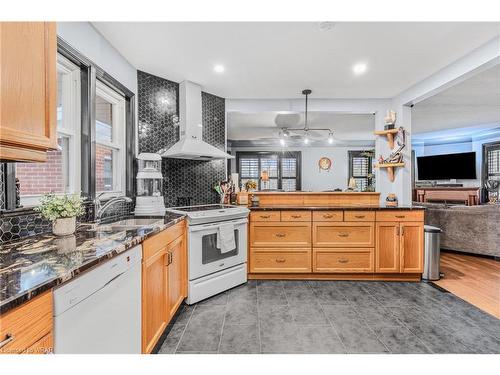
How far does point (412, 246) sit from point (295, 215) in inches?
57.2

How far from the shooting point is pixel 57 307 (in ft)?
2.76

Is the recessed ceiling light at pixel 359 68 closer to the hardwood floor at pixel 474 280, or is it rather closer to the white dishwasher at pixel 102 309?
the hardwood floor at pixel 474 280

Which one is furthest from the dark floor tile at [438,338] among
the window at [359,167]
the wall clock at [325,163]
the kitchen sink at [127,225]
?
the window at [359,167]

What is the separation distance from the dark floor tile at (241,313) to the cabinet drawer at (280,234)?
780 mm

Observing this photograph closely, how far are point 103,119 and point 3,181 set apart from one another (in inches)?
62.3

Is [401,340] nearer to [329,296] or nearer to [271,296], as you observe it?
[329,296]

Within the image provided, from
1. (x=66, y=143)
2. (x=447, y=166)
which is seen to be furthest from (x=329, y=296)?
(x=447, y=166)

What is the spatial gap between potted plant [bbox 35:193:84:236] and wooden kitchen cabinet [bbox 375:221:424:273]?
3019 millimetres

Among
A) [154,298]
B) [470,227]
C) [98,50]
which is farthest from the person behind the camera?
[470,227]

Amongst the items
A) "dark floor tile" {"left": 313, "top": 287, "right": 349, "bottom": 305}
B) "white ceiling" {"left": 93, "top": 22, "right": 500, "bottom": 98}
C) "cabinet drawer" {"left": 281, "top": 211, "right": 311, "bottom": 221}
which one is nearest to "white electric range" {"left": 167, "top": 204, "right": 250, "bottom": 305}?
"cabinet drawer" {"left": 281, "top": 211, "right": 311, "bottom": 221}

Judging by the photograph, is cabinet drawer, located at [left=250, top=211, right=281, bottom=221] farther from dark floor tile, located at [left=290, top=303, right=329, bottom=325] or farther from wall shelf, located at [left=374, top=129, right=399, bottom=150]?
wall shelf, located at [left=374, top=129, right=399, bottom=150]

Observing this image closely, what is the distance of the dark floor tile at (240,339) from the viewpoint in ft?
5.77

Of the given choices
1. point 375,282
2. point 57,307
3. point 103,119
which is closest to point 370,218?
point 375,282

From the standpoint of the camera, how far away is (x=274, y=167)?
322 inches
